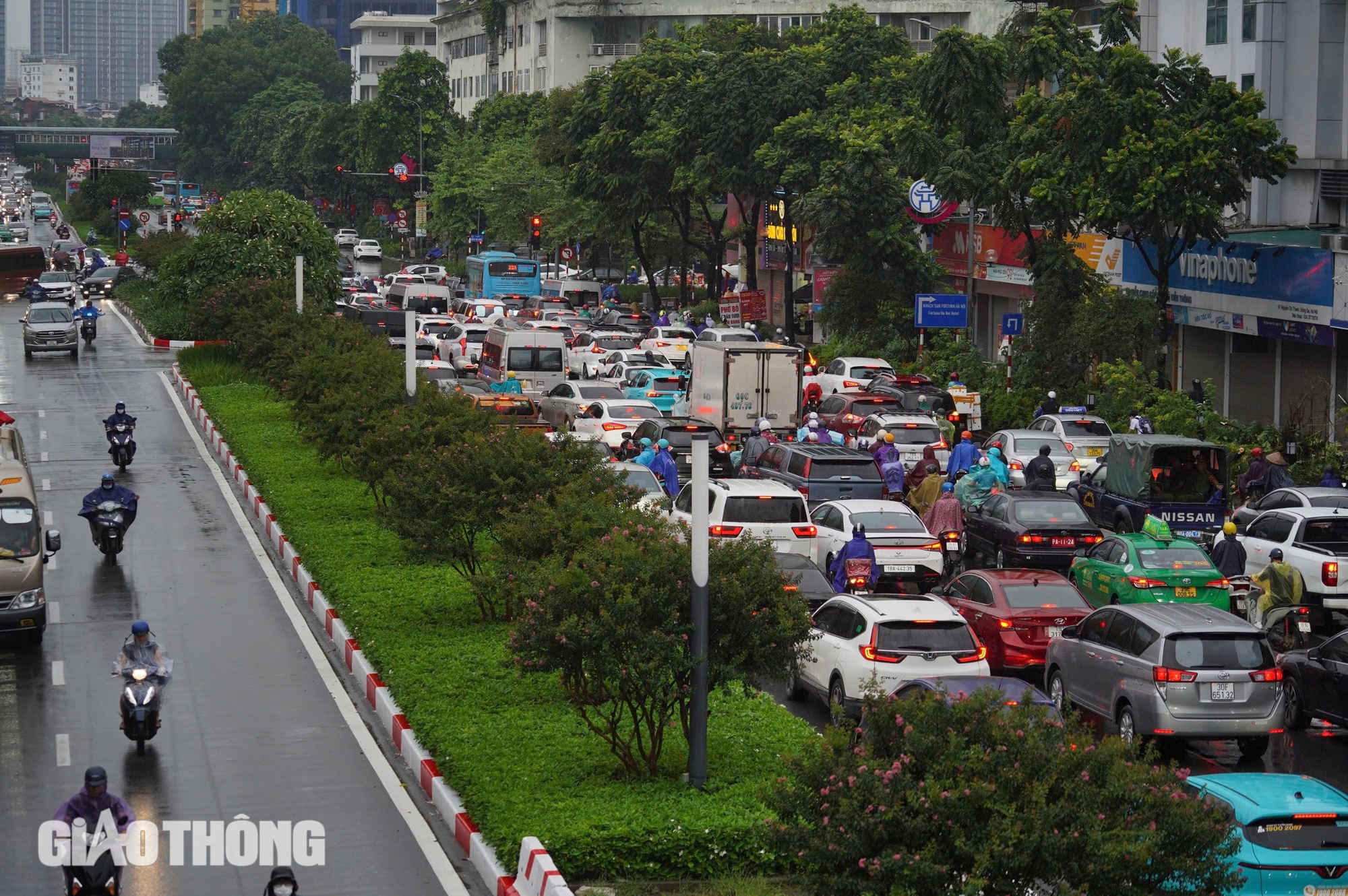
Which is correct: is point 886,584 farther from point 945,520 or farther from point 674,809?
point 674,809

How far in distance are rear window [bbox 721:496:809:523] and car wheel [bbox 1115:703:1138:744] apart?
8255 mm

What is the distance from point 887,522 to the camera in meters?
25.3

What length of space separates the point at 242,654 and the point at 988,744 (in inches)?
512

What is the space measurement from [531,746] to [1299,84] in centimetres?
3288

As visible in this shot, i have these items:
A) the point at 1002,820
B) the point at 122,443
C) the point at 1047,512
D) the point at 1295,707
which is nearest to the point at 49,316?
the point at 122,443

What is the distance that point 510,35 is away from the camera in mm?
124438

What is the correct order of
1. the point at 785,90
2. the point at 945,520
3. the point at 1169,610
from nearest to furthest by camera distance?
the point at 1169,610
the point at 945,520
the point at 785,90

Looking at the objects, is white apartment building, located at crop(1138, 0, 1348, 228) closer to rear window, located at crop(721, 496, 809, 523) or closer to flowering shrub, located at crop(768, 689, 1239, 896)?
rear window, located at crop(721, 496, 809, 523)

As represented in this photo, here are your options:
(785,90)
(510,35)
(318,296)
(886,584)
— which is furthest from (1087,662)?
(510,35)

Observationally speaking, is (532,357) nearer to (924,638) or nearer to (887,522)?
(887,522)

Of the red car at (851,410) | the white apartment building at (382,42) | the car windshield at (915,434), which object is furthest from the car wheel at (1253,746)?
the white apartment building at (382,42)

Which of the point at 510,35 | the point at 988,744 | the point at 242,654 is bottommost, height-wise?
the point at 242,654

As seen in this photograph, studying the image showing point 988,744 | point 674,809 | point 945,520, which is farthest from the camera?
point 945,520

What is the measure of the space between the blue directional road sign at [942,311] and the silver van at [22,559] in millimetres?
31050
